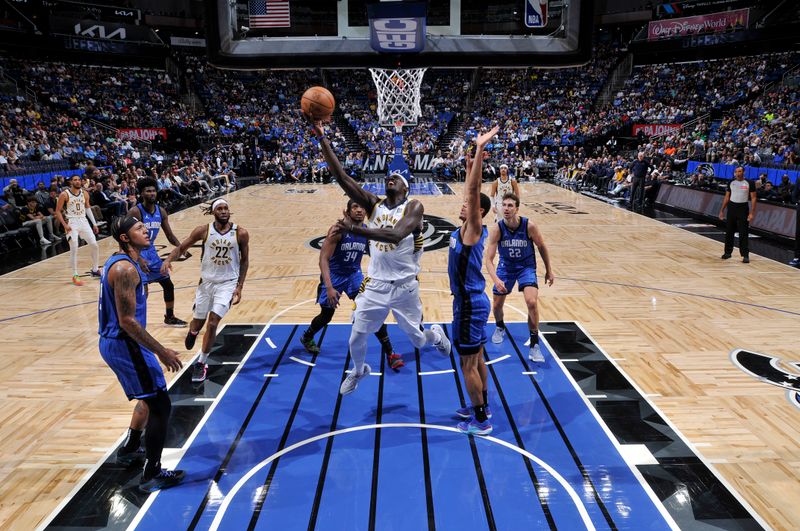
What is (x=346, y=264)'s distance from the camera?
20.3ft

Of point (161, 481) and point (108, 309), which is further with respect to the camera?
point (161, 481)

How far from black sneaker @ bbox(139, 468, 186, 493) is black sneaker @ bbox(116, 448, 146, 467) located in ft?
1.06

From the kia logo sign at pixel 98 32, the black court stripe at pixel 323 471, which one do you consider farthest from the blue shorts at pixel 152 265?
the kia logo sign at pixel 98 32

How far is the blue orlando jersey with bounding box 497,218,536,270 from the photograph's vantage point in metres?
6.06

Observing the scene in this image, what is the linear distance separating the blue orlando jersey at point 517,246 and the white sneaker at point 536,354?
33.0 inches

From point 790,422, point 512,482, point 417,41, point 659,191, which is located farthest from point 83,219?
point 659,191

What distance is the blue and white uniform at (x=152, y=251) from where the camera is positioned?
6.87m

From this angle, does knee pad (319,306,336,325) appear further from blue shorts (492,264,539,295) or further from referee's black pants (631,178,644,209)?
referee's black pants (631,178,644,209)

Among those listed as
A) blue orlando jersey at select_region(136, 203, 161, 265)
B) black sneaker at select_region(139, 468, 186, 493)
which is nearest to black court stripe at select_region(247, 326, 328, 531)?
black sneaker at select_region(139, 468, 186, 493)

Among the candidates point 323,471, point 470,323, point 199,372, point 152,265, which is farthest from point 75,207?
point 470,323

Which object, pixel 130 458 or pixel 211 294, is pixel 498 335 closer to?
pixel 211 294

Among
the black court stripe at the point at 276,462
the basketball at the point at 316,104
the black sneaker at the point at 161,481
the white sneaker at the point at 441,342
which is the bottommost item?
the black court stripe at the point at 276,462

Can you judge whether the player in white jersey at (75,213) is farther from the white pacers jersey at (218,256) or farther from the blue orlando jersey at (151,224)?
the white pacers jersey at (218,256)

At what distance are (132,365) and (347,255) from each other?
9.19 feet
